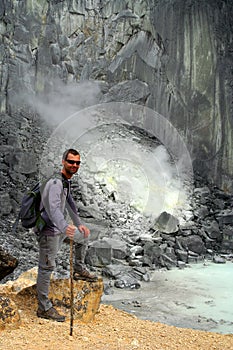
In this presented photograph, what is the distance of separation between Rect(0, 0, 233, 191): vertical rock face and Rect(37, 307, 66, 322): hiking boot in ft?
46.6

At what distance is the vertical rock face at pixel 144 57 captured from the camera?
17078mm

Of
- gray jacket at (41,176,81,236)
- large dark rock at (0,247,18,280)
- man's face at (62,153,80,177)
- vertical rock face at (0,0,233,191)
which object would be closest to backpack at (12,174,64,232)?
gray jacket at (41,176,81,236)

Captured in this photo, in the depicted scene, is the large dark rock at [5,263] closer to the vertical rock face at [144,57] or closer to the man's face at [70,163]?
the man's face at [70,163]

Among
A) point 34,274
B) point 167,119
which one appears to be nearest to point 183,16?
point 167,119

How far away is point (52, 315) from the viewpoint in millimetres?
3176

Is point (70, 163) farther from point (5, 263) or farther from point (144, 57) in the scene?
point (144, 57)

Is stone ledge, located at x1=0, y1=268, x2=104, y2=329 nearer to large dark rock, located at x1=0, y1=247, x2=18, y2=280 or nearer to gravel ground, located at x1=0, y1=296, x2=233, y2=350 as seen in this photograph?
gravel ground, located at x1=0, y1=296, x2=233, y2=350

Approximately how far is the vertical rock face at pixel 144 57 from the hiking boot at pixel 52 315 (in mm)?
14213

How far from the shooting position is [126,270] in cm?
866

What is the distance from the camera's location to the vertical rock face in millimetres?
17078

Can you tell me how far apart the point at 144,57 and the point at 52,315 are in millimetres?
16078

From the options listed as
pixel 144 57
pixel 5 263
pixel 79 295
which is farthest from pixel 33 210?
pixel 144 57

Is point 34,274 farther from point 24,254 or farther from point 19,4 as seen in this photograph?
point 19,4

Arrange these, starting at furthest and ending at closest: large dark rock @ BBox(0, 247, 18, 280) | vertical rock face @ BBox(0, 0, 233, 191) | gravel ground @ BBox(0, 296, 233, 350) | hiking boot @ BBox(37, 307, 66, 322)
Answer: vertical rock face @ BBox(0, 0, 233, 191), large dark rock @ BBox(0, 247, 18, 280), hiking boot @ BBox(37, 307, 66, 322), gravel ground @ BBox(0, 296, 233, 350)
